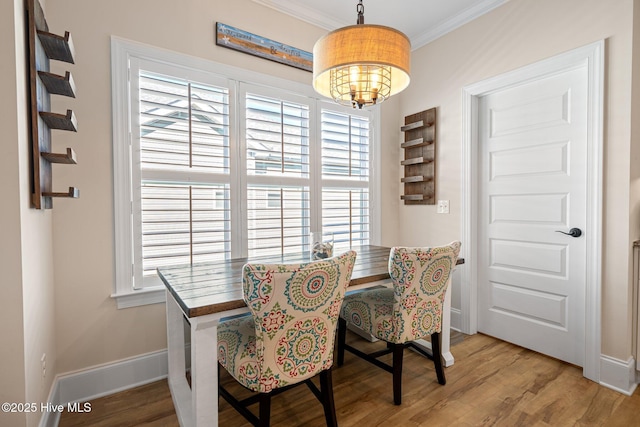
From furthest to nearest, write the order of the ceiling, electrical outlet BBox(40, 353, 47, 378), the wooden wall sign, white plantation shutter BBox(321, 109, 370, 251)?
white plantation shutter BBox(321, 109, 370, 251)
the ceiling
the wooden wall sign
electrical outlet BBox(40, 353, 47, 378)

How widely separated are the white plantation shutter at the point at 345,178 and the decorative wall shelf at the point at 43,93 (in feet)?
6.07

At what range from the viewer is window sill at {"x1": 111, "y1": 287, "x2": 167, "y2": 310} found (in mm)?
2008

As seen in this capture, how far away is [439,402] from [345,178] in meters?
1.92

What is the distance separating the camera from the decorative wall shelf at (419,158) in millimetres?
3113

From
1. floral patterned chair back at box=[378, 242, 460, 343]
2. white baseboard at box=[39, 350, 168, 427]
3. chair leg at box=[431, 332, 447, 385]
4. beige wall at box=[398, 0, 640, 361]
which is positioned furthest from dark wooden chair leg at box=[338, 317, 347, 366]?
beige wall at box=[398, 0, 640, 361]

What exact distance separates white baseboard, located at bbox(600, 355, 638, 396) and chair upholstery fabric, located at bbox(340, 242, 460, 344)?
3.65ft

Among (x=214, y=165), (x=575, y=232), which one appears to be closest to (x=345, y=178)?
(x=214, y=165)

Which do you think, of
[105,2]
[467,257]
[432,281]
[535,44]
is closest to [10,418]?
[432,281]

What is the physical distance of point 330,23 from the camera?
2.89 m

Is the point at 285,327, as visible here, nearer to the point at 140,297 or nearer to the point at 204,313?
the point at 204,313

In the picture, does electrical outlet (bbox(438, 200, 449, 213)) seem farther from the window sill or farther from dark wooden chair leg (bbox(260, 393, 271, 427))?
the window sill

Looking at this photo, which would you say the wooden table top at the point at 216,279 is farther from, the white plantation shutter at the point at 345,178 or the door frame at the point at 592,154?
the door frame at the point at 592,154

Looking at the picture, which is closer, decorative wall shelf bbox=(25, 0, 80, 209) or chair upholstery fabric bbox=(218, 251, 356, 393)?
chair upholstery fabric bbox=(218, 251, 356, 393)

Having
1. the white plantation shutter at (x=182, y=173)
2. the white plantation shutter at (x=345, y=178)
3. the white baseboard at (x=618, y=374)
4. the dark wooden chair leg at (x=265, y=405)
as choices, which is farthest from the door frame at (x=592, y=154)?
the white plantation shutter at (x=182, y=173)
